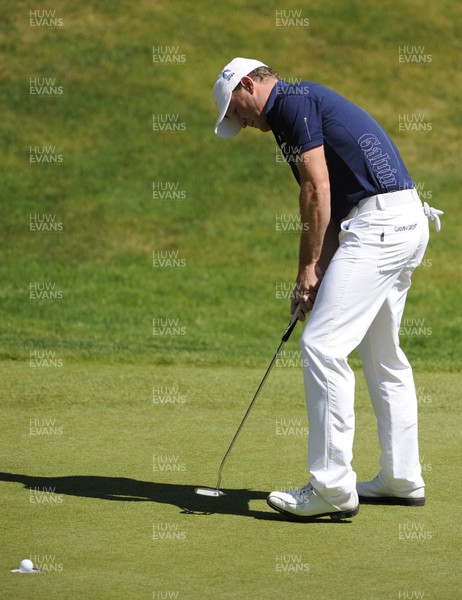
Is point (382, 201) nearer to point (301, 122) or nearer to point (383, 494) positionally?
point (301, 122)

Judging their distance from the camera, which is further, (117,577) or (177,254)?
(177,254)

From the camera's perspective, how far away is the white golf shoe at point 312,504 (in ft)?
17.6

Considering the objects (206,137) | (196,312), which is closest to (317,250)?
(196,312)

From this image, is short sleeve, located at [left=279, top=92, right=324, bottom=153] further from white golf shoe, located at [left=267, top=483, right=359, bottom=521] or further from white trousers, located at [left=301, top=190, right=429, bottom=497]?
white golf shoe, located at [left=267, top=483, right=359, bottom=521]

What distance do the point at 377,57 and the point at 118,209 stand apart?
24.4 feet

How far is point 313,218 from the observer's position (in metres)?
5.33

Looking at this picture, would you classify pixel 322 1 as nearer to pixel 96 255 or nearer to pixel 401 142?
pixel 401 142

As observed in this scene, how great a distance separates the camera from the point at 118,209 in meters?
17.2

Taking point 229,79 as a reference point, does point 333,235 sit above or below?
below

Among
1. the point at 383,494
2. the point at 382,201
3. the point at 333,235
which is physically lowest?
the point at 383,494

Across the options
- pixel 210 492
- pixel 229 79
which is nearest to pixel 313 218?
pixel 229 79

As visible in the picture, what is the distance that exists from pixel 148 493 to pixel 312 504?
Answer: 915 mm

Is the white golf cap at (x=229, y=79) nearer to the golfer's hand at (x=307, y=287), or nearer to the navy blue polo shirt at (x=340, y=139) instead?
the navy blue polo shirt at (x=340, y=139)

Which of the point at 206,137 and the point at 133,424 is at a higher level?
the point at 206,137
